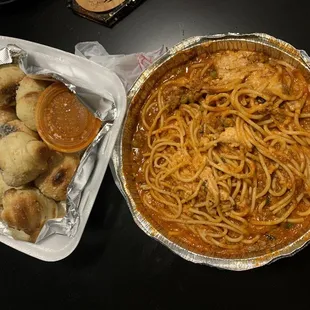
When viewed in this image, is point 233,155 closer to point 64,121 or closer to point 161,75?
point 161,75

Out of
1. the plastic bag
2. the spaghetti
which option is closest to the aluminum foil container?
the spaghetti

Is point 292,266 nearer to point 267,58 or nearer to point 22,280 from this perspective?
point 267,58

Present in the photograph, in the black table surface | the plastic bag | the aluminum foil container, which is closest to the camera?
the aluminum foil container

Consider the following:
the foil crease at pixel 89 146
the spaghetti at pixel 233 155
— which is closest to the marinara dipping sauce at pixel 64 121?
the foil crease at pixel 89 146

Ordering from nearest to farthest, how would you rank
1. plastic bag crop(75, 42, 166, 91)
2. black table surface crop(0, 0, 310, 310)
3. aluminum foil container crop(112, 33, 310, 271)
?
aluminum foil container crop(112, 33, 310, 271), black table surface crop(0, 0, 310, 310), plastic bag crop(75, 42, 166, 91)

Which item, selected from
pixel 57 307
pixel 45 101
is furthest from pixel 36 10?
pixel 57 307

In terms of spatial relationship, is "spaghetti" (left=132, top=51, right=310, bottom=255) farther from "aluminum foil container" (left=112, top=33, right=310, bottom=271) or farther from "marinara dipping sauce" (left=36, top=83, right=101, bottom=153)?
"marinara dipping sauce" (left=36, top=83, right=101, bottom=153)
